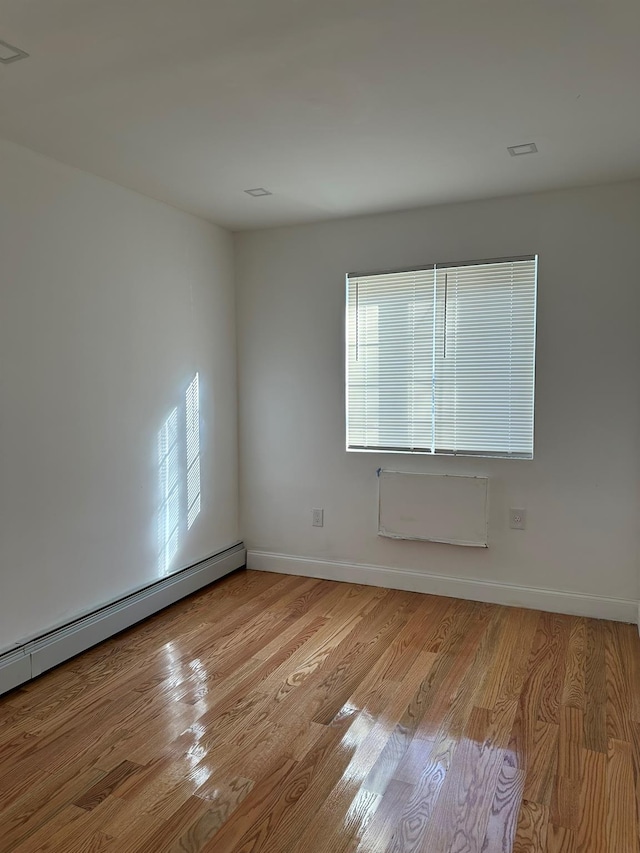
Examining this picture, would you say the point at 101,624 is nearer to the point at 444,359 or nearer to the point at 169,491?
the point at 169,491

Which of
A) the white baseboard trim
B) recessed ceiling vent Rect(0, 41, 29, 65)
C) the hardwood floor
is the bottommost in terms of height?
the hardwood floor

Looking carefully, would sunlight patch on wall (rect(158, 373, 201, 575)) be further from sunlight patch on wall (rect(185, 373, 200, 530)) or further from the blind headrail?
the blind headrail

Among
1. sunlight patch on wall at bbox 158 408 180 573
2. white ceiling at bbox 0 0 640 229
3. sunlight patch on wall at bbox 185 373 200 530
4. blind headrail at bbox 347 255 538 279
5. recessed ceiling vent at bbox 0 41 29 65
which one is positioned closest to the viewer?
white ceiling at bbox 0 0 640 229

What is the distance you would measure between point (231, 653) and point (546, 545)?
5.98 feet

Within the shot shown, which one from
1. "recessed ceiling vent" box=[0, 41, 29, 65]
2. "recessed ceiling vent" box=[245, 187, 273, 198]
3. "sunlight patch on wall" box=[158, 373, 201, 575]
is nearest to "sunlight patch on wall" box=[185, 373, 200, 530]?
"sunlight patch on wall" box=[158, 373, 201, 575]

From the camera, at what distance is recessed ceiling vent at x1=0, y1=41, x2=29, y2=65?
1.78 meters

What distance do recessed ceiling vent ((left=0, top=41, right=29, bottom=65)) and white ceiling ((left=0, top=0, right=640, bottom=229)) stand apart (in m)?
0.04

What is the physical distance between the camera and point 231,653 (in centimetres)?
286

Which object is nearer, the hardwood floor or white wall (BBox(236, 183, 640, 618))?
the hardwood floor

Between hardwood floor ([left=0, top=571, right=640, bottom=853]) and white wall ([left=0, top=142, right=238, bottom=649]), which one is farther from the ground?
white wall ([left=0, top=142, right=238, bottom=649])

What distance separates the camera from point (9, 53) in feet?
5.94

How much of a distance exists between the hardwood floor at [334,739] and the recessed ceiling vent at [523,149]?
7.61ft

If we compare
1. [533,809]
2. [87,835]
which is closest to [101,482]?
[87,835]

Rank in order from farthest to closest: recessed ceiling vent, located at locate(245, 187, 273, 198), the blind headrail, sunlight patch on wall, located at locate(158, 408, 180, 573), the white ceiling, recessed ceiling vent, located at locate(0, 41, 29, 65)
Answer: sunlight patch on wall, located at locate(158, 408, 180, 573)
the blind headrail
recessed ceiling vent, located at locate(245, 187, 273, 198)
recessed ceiling vent, located at locate(0, 41, 29, 65)
the white ceiling
